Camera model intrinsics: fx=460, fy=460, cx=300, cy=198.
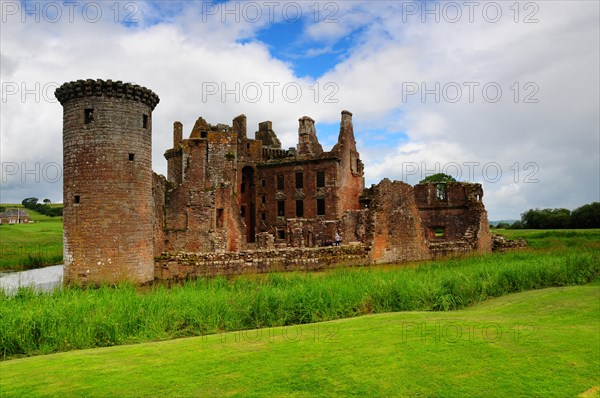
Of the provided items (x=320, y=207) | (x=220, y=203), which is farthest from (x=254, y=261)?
(x=320, y=207)

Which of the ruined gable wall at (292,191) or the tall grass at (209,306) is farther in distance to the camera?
the ruined gable wall at (292,191)

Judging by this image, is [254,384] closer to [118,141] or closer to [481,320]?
[481,320]

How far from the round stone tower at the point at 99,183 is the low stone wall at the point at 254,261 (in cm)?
253

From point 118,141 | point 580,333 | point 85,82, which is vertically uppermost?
point 85,82

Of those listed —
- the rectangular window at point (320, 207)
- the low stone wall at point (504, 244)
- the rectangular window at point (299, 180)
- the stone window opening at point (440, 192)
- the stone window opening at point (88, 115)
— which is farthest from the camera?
the rectangular window at point (299, 180)

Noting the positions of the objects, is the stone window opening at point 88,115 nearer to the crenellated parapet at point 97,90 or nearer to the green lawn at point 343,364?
the crenellated parapet at point 97,90

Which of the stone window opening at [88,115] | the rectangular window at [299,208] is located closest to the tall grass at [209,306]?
the stone window opening at [88,115]

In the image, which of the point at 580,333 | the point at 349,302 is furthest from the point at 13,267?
the point at 580,333

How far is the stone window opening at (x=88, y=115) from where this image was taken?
18.6 m

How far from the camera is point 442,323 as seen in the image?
11.3 meters

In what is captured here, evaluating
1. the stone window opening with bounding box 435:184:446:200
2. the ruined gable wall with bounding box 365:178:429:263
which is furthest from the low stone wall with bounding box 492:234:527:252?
the ruined gable wall with bounding box 365:178:429:263

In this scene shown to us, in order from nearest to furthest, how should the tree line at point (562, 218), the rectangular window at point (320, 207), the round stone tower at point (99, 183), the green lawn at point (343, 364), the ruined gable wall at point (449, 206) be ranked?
the green lawn at point (343, 364) < the round stone tower at point (99, 183) < the ruined gable wall at point (449, 206) < the rectangular window at point (320, 207) < the tree line at point (562, 218)

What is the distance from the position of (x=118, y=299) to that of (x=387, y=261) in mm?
17749

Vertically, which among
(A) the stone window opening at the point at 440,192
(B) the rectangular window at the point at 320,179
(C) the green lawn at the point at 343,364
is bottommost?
(C) the green lawn at the point at 343,364
